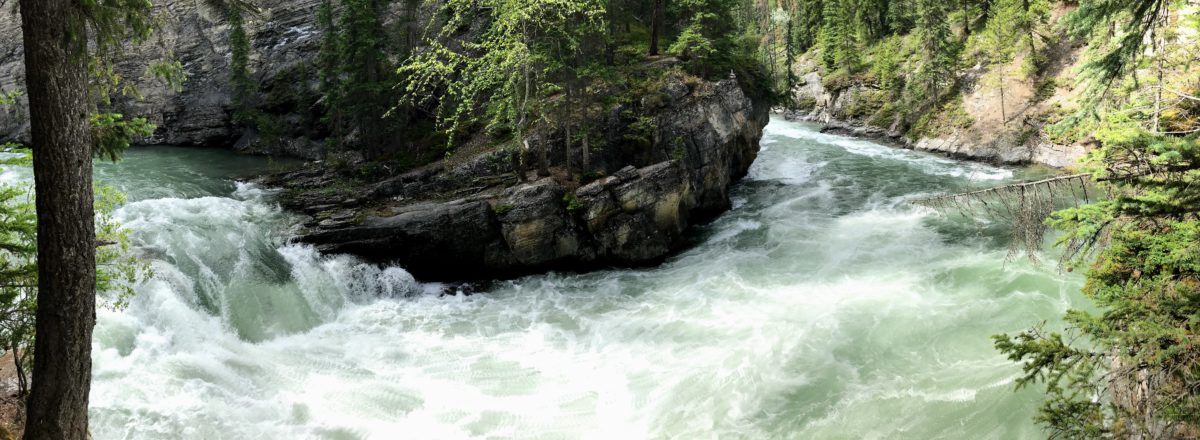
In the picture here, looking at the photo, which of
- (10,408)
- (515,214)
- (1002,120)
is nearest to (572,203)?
(515,214)

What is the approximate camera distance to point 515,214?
19266 mm

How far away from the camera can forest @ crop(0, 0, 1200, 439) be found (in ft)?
22.0

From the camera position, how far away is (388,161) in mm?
26812

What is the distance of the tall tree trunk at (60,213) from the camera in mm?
6082

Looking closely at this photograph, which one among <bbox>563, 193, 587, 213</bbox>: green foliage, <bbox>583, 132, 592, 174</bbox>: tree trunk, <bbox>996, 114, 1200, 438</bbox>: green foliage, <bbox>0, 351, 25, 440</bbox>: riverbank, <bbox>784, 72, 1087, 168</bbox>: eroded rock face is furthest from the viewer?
<bbox>784, 72, 1087, 168</bbox>: eroded rock face

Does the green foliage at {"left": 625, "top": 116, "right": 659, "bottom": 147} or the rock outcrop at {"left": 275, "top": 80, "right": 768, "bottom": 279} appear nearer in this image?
the rock outcrop at {"left": 275, "top": 80, "right": 768, "bottom": 279}

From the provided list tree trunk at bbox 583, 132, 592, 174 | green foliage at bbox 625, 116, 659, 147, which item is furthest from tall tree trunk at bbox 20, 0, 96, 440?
green foliage at bbox 625, 116, 659, 147

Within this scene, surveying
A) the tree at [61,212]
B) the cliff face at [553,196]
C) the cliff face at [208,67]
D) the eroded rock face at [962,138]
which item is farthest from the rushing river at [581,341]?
the cliff face at [208,67]

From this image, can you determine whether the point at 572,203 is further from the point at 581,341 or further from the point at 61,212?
the point at 61,212

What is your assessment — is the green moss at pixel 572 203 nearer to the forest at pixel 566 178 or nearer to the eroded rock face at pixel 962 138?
the forest at pixel 566 178

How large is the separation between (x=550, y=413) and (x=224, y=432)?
18.5ft

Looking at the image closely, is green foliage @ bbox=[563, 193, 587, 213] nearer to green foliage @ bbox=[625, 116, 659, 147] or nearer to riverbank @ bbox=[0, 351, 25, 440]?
green foliage @ bbox=[625, 116, 659, 147]

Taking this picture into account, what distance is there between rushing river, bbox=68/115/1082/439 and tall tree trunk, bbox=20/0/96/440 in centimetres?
455

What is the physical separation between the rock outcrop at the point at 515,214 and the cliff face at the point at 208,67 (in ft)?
74.6
